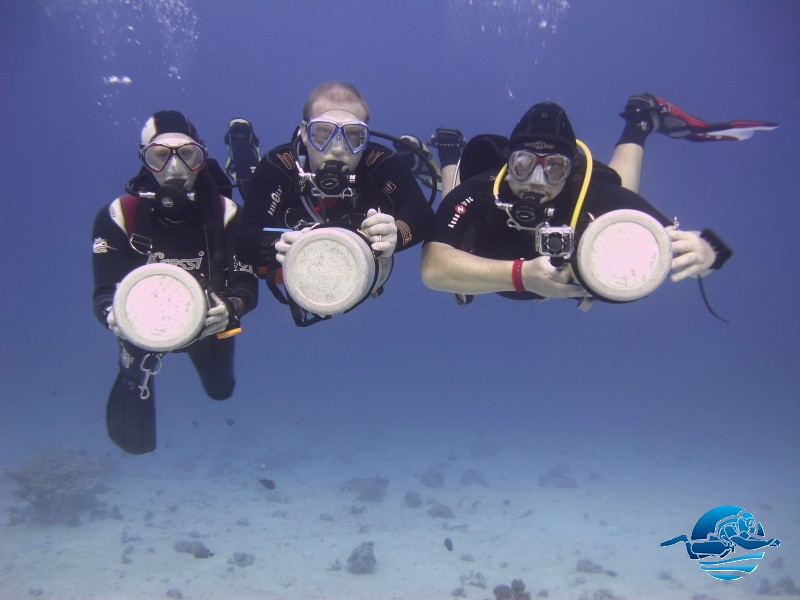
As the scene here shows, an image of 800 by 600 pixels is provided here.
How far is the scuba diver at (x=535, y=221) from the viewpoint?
118 inches

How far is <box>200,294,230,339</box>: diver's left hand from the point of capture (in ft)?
11.3

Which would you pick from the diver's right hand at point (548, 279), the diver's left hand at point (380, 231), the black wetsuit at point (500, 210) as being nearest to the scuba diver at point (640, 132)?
the black wetsuit at point (500, 210)

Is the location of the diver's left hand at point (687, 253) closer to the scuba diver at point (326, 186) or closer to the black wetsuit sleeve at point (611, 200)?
the black wetsuit sleeve at point (611, 200)

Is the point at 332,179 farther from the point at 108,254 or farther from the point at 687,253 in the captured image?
the point at 687,253

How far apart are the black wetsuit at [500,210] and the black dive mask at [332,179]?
0.83 meters

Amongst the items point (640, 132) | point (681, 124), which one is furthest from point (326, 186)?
point (681, 124)

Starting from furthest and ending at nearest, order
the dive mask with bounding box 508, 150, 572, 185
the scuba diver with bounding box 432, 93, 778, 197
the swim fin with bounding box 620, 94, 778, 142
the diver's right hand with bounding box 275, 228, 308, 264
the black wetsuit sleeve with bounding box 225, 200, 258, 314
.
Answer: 1. the swim fin with bounding box 620, 94, 778, 142
2. the scuba diver with bounding box 432, 93, 778, 197
3. the black wetsuit sleeve with bounding box 225, 200, 258, 314
4. the dive mask with bounding box 508, 150, 572, 185
5. the diver's right hand with bounding box 275, 228, 308, 264

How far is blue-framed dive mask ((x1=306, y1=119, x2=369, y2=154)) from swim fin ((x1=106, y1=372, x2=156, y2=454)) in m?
3.90

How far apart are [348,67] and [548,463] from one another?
52423 millimetres

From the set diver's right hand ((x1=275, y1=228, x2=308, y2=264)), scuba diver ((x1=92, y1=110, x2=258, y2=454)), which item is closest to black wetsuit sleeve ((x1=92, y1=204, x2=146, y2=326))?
scuba diver ((x1=92, y1=110, x2=258, y2=454))

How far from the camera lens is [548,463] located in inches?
960

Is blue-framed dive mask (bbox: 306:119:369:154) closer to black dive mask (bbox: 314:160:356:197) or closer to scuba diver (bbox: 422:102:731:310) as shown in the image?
black dive mask (bbox: 314:160:356:197)

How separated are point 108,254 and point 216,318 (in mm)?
1866

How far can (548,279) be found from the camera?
305 centimetres
